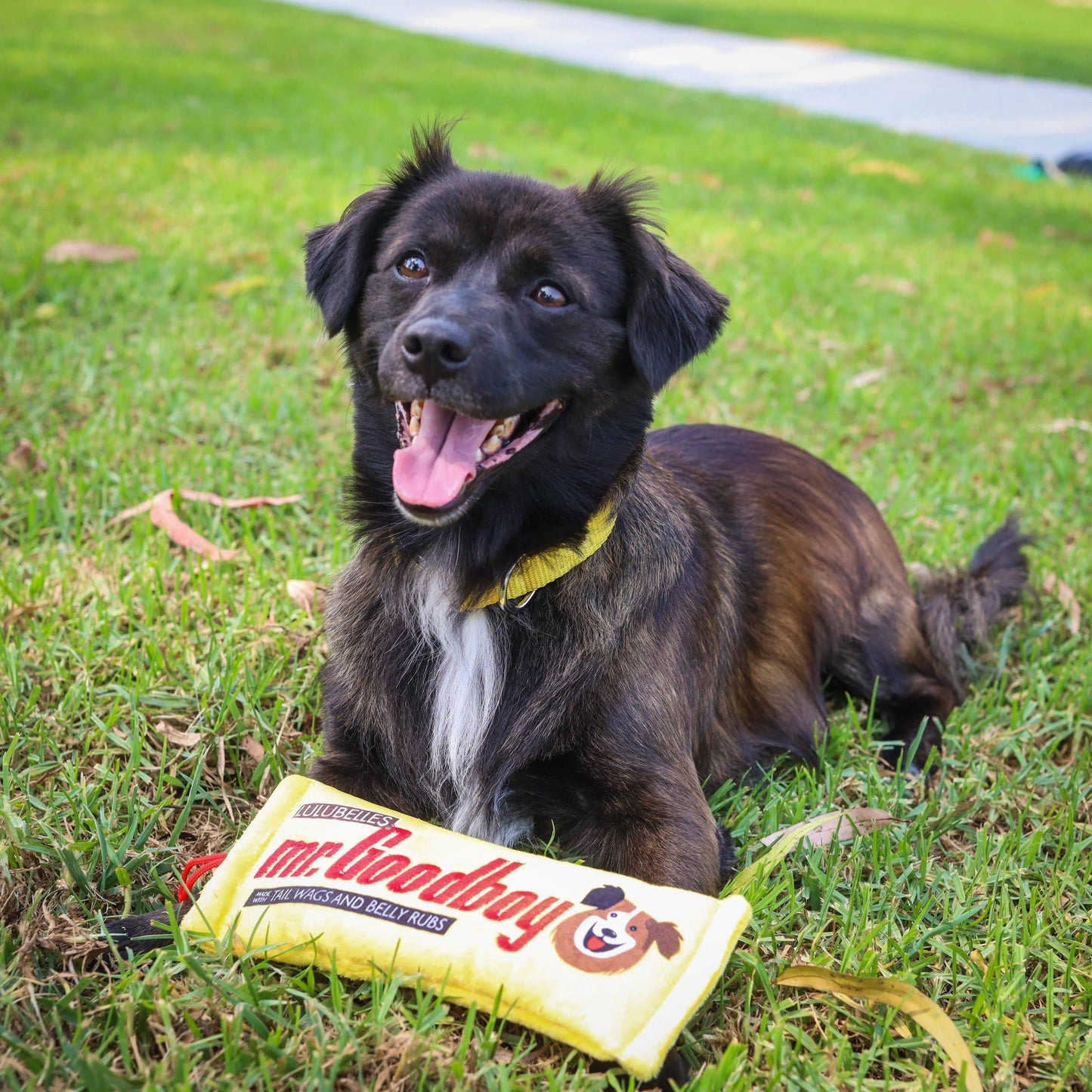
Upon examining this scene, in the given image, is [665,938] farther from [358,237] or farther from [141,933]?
[358,237]

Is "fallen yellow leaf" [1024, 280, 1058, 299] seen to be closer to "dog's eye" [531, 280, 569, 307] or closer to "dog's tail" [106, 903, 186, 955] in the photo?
"dog's eye" [531, 280, 569, 307]

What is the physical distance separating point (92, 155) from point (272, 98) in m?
3.53

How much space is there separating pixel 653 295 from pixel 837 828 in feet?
4.66

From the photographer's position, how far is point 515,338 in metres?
2.55

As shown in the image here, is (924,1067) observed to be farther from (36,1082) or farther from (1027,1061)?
(36,1082)

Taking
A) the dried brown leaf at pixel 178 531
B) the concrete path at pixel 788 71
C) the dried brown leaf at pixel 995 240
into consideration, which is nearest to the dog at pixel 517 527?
the dried brown leaf at pixel 178 531

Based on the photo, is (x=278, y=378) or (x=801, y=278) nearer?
(x=278, y=378)

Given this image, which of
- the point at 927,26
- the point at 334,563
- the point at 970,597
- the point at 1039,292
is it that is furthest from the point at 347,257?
the point at 927,26

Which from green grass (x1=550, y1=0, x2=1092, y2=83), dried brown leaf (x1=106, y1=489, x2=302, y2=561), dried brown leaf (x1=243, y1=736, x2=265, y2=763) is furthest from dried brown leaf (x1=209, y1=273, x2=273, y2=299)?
green grass (x1=550, y1=0, x2=1092, y2=83)

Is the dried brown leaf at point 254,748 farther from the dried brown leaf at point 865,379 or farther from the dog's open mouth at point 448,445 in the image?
the dried brown leaf at point 865,379

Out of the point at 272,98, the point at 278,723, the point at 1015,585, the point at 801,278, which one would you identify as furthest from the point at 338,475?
the point at 272,98

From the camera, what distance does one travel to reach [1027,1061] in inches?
88.3

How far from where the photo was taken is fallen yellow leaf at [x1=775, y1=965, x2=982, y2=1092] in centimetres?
212

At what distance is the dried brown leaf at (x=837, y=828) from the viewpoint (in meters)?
2.82
